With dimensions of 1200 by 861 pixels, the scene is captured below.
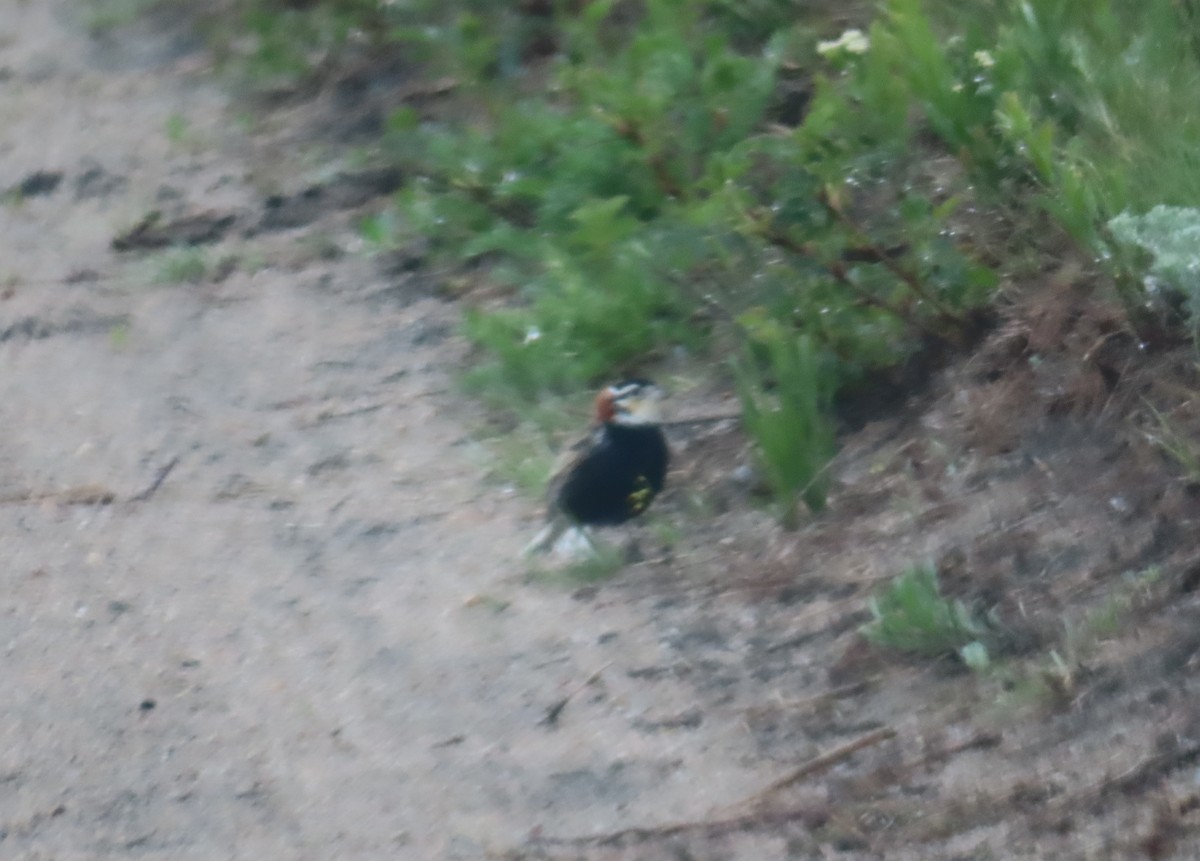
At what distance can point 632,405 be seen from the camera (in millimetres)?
4000

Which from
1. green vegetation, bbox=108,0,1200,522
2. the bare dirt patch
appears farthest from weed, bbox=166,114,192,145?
the bare dirt patch

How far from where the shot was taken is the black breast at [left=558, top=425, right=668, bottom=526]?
3883mm

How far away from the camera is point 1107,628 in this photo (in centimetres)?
292

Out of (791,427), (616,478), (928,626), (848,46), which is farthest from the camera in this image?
(848,46)

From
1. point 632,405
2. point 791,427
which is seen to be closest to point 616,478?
point 632,405

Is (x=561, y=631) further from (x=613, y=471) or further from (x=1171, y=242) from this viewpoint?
(x=1171, y=242)

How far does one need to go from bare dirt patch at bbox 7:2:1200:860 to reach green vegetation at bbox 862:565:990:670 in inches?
2.0

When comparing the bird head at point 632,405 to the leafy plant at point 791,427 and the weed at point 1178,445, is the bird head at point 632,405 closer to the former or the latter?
the leafy plant at point 791,427

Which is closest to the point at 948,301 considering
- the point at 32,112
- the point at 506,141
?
the point at 506,141

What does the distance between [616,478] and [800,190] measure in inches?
35.0

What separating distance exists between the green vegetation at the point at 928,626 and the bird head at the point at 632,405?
40.9 inches

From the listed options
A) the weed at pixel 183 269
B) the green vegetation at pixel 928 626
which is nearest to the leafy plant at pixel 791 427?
the green vegetation at pixel 928 626

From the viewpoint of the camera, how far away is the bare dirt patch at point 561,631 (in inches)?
111

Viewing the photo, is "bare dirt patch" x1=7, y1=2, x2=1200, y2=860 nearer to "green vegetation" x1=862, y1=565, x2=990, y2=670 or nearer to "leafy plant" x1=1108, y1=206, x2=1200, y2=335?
"green vegetation" x1=862, y1=565, x2=990, y2=670
